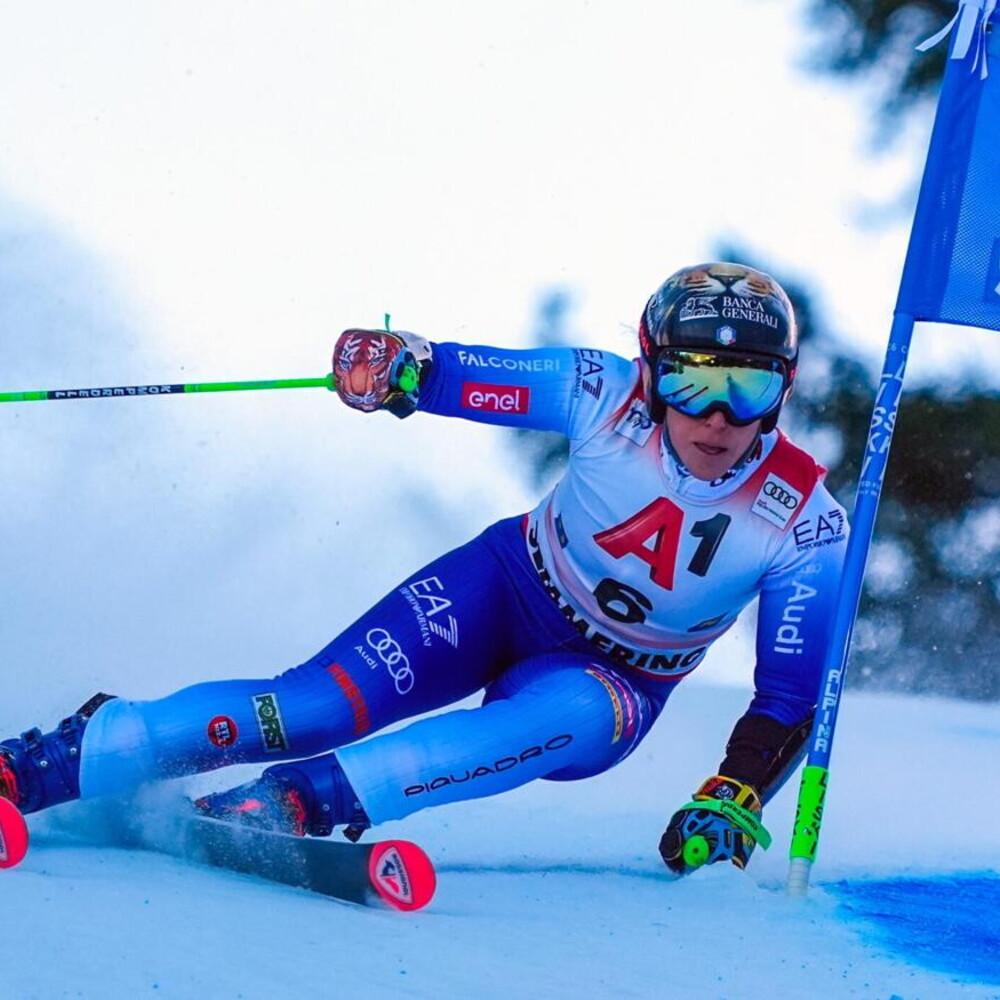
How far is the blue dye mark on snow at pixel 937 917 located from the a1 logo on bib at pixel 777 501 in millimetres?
743

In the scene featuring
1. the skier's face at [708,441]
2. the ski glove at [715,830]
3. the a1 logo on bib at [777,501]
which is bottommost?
the ski glove at [715,830]

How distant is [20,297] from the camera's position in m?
7.45

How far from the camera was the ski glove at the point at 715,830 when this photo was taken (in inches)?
127

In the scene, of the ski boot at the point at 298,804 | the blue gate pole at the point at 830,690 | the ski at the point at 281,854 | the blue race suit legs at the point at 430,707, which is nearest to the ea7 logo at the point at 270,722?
the blue race suit legs at the point at 430,707

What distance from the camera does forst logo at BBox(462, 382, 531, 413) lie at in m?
3.32

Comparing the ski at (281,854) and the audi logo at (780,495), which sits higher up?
the audi logo at (780,495)

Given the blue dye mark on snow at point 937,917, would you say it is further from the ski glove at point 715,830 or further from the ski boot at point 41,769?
the ski boot at point 41,769

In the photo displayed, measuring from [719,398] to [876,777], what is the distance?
2157 mm

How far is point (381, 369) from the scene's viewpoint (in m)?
3.25

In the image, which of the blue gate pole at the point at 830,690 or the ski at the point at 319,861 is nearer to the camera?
the ski at the point at 319,861

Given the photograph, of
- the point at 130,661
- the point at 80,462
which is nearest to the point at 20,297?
the point at 80,462

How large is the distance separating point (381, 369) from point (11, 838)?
1.14 meters

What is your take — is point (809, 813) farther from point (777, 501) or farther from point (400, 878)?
point (400, 878)

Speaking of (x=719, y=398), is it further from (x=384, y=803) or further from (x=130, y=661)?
(x=130, y=661)
